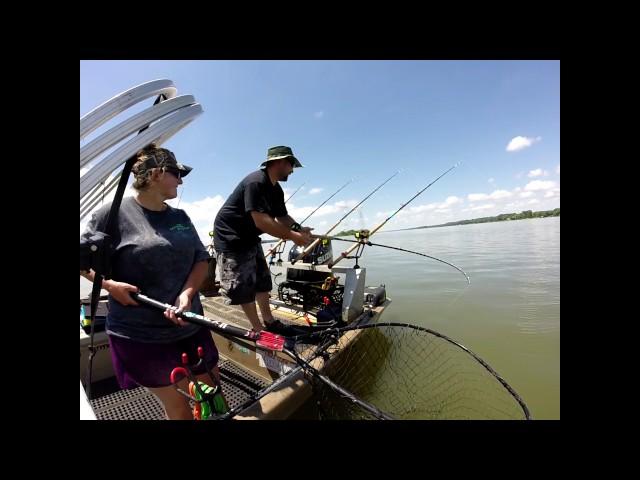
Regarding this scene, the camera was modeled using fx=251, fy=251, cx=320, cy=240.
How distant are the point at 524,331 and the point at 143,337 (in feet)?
23.1

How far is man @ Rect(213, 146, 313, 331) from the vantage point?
2408 mm

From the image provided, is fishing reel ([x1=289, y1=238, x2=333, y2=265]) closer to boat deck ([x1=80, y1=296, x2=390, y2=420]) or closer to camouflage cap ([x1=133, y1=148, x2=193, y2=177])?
boat deck ([x1=80, y1=296, x2=390, y2=420])

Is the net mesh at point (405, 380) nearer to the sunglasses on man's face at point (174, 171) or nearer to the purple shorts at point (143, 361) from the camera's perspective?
the purple shorts at point (143, 361)

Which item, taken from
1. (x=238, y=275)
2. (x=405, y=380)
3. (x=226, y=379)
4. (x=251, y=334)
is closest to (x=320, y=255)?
(x=238, y=275)

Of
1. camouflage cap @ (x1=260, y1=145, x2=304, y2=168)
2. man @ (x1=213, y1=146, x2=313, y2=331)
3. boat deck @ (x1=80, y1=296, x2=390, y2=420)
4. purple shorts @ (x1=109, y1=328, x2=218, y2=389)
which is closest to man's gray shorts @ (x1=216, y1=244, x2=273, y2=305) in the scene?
man @ (x1=213, y1=146, x2=313, y2=331)

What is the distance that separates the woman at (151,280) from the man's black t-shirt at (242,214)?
0.89 meters

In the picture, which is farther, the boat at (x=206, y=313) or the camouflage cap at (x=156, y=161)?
the camouflage cap at (x=156, y=161)

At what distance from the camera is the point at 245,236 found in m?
2.58

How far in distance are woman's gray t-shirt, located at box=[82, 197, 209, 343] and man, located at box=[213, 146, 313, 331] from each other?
955 millimetres

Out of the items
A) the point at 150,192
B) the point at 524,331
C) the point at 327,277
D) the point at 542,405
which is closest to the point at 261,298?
the point at 327,277

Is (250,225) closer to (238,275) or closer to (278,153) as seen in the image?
(238,275)

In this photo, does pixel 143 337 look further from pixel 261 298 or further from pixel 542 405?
pixel 542 405

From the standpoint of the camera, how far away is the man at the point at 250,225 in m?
2.41

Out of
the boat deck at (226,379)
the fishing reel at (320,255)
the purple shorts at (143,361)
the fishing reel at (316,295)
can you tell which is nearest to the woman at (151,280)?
the purple shorts at (143,361)
